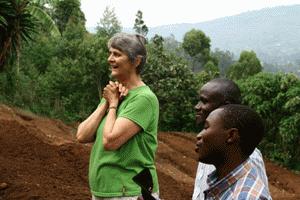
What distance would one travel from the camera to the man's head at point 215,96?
265cm

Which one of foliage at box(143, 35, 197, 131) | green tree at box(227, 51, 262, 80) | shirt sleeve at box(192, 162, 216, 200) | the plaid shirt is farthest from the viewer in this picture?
green tree at box(227, 51, 262, 80)

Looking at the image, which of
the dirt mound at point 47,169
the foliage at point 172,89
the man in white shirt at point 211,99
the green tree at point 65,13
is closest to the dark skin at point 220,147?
the man in white shirt at point 211,99

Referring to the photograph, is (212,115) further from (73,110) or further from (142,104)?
(73,110)

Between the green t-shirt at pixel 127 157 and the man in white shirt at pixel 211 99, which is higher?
the man in white shirt at pixel 211 99

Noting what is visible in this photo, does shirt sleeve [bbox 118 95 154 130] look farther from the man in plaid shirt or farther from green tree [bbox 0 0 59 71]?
green tree [bbox 0 0 59 71]

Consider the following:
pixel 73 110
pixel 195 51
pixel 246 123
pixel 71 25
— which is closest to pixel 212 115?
pixel 246 123

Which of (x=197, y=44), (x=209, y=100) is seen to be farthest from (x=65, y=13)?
(x=209, y=100)

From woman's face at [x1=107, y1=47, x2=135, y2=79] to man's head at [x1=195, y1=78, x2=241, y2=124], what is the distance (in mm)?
588

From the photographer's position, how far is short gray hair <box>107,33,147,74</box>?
10.2 feet

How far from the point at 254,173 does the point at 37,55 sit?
26655mm

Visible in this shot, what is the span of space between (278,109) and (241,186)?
Answer: 1478 centimetres

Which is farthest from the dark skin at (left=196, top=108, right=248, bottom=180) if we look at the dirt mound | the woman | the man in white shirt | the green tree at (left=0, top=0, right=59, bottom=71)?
the green tree at (left=0, top=0, right=59, bottom=71)

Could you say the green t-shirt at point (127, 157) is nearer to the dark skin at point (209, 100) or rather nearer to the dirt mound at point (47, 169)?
the dark skin at point (209, 100)

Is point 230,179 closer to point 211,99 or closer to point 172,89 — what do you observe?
point 211,99
